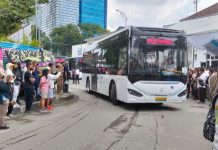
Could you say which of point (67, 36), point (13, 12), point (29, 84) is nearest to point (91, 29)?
point (67, 36)

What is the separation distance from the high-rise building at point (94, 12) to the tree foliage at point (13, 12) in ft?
151

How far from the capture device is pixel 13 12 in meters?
25.0

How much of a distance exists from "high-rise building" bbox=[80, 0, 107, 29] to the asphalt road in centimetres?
5951

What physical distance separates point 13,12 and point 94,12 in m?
67.8

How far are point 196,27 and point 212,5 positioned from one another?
18121mm

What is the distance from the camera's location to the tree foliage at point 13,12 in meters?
25.1

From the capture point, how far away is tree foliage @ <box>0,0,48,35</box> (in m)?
25.1

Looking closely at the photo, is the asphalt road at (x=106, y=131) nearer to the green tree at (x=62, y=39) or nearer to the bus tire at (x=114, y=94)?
the bus tire at (x=114, y=94)

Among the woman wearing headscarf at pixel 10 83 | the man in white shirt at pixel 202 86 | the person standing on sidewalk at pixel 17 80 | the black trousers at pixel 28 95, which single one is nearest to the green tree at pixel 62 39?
the man in white shirt at pixel 202 86

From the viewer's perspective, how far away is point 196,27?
128 ft

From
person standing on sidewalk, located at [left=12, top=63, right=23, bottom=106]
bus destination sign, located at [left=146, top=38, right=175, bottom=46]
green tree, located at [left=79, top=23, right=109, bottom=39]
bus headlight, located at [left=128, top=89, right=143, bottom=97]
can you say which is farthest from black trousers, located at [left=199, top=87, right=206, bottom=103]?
green tree, located at [left=79, top=23, right=109, bottom=39]

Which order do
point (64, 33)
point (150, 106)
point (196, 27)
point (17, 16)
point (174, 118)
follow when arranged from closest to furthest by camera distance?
point (174, 118) → point (150, 106) → point (17, 16) → point (196, 27) → point (64, 33)

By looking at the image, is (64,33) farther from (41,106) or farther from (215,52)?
(41,106)

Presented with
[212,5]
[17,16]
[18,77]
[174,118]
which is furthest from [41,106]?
[212,5]
